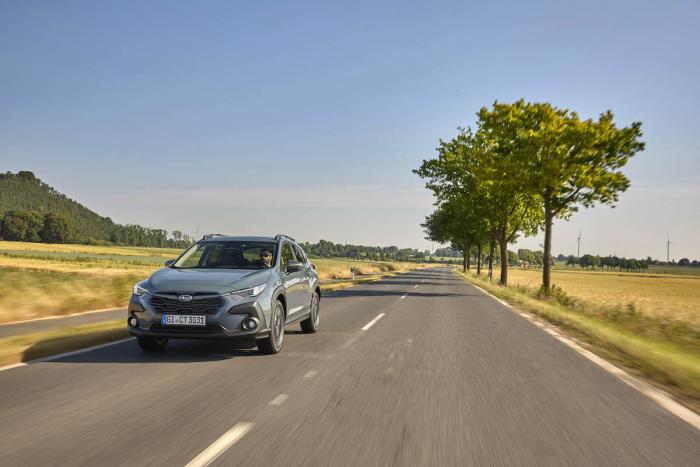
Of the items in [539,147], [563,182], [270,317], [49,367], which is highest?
[539,147]

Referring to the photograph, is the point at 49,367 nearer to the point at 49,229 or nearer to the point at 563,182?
the point at 563,182

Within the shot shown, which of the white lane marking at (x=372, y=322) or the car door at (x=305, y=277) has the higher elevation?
the car door at (x=305, y=277)

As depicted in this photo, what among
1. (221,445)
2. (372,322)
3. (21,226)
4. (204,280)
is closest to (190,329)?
(204,280)

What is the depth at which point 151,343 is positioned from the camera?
7977 millimetres

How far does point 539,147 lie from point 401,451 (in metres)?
22.2

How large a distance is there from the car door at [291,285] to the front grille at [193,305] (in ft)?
5.16

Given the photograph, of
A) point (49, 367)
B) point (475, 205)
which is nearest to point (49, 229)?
point (475, 205)

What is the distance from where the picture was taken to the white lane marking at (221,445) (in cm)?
357

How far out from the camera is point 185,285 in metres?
7.42

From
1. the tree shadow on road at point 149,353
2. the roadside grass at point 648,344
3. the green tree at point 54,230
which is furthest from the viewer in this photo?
the green tree at point 54,230

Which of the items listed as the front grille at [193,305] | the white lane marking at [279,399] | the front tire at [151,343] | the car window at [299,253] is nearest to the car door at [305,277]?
the car window at [299,253]

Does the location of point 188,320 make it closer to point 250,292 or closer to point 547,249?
point 250,292

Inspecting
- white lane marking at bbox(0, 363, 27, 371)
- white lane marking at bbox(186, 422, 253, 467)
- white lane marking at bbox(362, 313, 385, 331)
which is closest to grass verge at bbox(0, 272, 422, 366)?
white lane marking at bbox(0, 363, 27, 371)

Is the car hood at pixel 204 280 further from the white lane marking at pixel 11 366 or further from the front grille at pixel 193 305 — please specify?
the white lane marking at pixel 11 366
